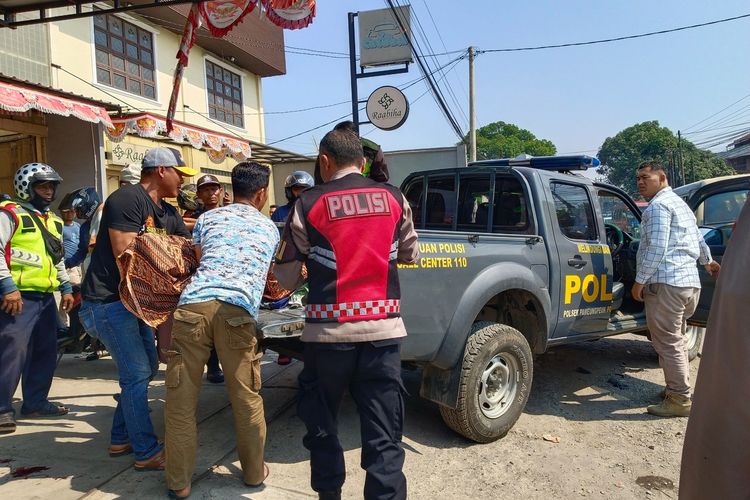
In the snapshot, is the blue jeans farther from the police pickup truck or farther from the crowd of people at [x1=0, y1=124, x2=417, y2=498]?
the police pickup truck

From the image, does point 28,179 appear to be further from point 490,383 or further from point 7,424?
point 490,383

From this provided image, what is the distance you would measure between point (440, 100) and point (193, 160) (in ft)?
25.6

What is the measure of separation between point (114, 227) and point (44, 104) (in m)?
6.34

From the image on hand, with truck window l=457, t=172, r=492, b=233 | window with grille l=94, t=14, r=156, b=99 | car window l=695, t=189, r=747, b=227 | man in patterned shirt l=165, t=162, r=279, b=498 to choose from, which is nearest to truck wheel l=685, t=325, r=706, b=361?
car window l=695, t=189, r=747, b=227

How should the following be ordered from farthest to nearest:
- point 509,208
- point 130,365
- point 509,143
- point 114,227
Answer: point 509,143 < point 509,208 < point 130,365 < point 114,227

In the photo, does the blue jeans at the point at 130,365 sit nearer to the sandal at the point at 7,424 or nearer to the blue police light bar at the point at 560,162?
the sandal at the point at 7,424

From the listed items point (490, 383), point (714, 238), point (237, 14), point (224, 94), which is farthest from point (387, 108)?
point (224, 94)

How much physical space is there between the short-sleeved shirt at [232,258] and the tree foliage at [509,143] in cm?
5799

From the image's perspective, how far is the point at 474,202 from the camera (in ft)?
15.4

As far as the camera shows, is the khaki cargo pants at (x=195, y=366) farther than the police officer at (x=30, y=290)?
No

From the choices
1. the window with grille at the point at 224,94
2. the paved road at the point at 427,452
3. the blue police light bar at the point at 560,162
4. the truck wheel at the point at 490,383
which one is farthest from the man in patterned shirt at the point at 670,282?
the window with grille at the point at 224,94

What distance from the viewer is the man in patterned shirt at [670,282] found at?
408 centimetres

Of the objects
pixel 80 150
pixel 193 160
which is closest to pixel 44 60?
pixel 80 150

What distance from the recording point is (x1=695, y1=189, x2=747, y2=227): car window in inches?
246
